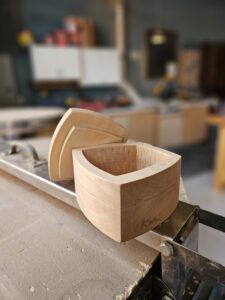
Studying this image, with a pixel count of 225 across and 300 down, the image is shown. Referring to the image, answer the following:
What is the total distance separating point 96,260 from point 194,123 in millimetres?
3863

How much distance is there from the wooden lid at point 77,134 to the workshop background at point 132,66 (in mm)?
2187

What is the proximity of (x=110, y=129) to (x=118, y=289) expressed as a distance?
0.30m

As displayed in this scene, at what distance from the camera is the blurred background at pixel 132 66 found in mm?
3293

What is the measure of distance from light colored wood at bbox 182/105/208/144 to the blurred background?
0.02 meters

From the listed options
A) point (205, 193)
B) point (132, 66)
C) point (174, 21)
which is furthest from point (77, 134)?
point (174, 21)

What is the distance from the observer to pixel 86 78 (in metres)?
3.78

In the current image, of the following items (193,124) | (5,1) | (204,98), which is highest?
(5,1)

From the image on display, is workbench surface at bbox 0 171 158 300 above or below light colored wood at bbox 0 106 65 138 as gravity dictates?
above

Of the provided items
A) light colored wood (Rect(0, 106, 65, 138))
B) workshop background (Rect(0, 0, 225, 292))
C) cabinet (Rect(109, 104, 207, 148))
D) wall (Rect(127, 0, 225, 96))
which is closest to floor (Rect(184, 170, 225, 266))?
workshop background (Rect(0, 0, 225, 292))

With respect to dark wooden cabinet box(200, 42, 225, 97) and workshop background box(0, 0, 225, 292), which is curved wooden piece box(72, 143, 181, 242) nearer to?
workshop background box(0, 0, 225, 292)

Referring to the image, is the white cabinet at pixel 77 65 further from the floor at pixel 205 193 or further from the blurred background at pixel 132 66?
the floor at pixel 205 193

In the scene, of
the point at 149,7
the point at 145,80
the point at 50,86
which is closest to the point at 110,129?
the point at 50,86

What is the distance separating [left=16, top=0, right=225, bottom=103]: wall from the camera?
11.7 ft

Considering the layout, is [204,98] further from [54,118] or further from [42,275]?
[42,275]
